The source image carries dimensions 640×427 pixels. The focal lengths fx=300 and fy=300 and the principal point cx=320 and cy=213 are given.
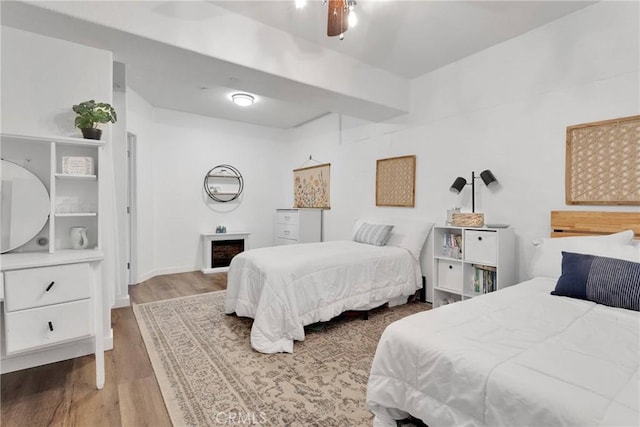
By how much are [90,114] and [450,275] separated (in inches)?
135

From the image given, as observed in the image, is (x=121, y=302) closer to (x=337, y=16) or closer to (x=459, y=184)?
(x=337, y=16)

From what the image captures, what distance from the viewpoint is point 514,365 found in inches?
42.4

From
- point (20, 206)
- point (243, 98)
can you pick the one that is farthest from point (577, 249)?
point (243, 98)

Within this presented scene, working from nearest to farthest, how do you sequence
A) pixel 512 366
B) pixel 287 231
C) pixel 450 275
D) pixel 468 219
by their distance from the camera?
pixel 512 366 → pixel 468 219 → pixel 450 275 → pixel 287 231

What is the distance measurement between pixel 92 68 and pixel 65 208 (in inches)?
43.0

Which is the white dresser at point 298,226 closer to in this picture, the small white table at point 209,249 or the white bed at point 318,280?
the small white table at point 209,249

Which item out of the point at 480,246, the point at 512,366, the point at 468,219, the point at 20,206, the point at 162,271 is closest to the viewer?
the point at 512,366

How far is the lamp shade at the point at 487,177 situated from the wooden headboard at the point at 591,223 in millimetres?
591

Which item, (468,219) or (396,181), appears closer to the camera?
(468,219)

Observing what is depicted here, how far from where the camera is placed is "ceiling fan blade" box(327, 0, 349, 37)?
1.67 meters

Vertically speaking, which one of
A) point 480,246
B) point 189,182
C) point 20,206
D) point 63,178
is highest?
point 189,182

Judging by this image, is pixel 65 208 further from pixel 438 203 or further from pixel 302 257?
pixel 438 203

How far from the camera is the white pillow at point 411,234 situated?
11.6 ft

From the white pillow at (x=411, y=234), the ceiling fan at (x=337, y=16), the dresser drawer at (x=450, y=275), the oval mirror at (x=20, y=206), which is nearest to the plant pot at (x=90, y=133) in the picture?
the oval mirror at (x=20, y=206)
